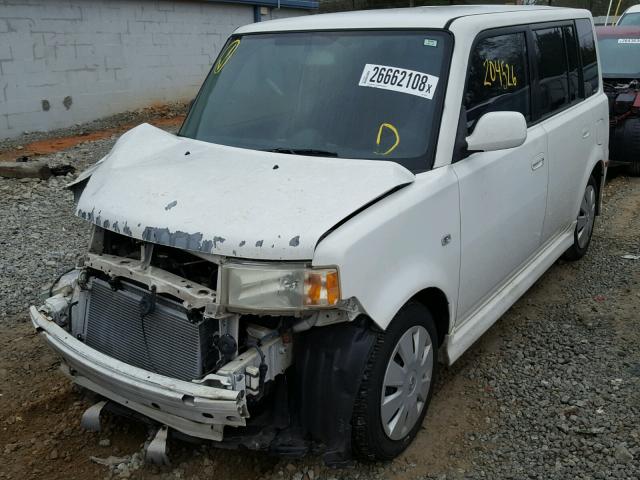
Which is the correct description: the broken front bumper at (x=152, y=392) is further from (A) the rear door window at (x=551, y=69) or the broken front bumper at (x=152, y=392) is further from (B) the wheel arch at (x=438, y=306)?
(A) the rear door window at (x=551, y=69)

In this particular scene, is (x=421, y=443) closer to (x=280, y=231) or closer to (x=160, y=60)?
(x=280, y=231)

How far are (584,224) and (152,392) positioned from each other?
410 centimetres

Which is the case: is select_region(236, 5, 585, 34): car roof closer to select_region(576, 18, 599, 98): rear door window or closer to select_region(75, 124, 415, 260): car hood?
select_region(75, 124, 415, 260): car hood

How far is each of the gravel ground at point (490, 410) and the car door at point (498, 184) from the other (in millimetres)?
534

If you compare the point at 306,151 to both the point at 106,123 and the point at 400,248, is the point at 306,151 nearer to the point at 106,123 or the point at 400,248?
the point at 400,248

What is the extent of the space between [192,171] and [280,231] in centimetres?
79

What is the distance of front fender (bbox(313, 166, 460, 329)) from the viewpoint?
2.42 metres

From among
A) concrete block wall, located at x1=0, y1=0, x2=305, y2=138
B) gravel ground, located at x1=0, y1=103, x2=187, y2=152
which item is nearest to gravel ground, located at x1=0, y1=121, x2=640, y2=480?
gravel ground, located at x1=0, y1=103, x2=187, y2=152

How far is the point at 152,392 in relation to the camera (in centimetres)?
245

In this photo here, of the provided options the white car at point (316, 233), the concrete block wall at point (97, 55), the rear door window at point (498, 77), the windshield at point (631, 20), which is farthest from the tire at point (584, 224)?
the concrete block wall at point (97, 55)

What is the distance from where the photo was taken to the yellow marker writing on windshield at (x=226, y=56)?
394 cm

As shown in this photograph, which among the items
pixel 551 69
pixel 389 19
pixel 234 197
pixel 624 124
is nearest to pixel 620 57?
pixel 624 124

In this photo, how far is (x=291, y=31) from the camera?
3.70 m

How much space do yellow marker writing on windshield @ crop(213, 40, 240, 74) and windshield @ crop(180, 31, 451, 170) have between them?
236 mm
